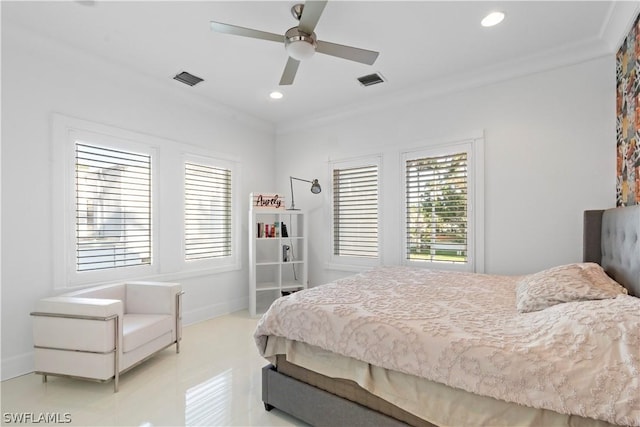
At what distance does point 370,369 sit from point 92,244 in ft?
9.69

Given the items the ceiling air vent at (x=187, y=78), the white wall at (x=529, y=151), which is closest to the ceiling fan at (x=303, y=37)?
the ceiling air vent at (x=187, y=78)

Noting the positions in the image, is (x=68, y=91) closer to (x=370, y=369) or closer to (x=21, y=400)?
(x=21, y=400)

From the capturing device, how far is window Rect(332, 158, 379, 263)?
417cm

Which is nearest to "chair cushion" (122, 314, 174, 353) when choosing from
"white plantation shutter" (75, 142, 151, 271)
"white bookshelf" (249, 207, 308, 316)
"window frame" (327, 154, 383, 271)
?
"white plantation shutter" (75, 142, 151, 271)

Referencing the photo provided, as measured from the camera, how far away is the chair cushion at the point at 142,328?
8.20 ft

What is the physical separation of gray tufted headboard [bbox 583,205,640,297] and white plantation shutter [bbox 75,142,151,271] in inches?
165

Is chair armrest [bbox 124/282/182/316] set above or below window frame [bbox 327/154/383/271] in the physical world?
below

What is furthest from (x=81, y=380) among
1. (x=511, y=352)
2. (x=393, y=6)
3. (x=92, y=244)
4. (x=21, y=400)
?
(x=393, y=6)

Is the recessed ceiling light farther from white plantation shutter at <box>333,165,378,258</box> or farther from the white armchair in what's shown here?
the white armchair

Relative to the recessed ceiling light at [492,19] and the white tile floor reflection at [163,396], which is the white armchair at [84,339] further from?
the recessed ceiling light at [492,19]

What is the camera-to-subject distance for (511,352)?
4.31 ft

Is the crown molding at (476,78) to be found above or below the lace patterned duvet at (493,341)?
above

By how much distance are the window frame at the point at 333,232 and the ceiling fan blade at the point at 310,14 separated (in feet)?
7.32

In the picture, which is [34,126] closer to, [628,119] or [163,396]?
[163,396]
